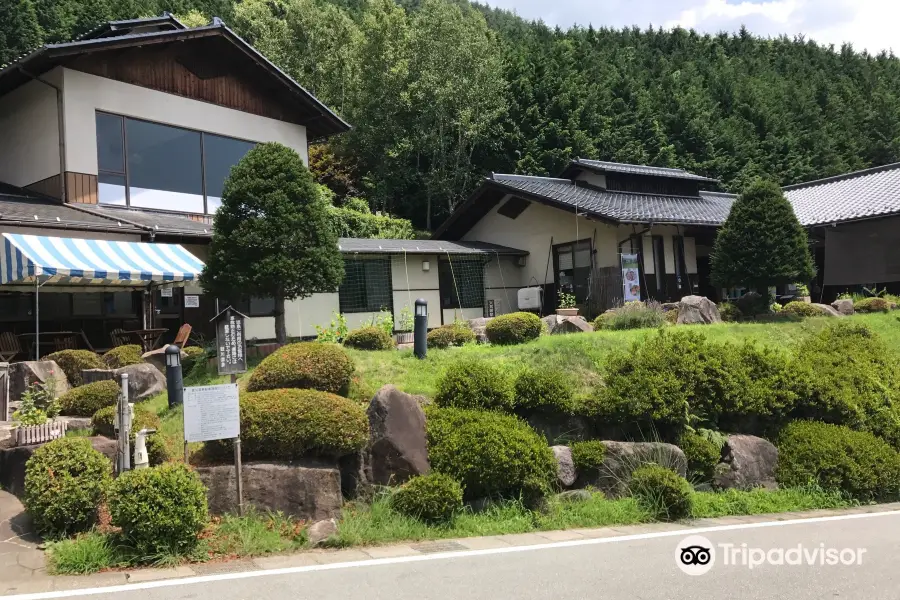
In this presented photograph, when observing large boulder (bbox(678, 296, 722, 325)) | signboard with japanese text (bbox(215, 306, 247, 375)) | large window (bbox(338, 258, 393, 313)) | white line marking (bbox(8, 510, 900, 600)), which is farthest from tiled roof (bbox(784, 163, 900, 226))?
signboard with japanese text (bbox(215, 306, 247, 375))

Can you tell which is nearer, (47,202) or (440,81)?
(47,202)

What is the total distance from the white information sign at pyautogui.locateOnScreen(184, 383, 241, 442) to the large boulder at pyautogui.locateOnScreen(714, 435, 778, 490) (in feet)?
19.8

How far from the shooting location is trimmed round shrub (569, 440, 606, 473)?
26.3ft

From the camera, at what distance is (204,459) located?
6.84 metres

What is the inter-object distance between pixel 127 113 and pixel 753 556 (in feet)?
53.5

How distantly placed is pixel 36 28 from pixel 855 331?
3643 cm

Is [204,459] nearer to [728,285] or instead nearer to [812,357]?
[812,357]

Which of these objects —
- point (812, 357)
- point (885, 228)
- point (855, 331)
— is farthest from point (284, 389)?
point (885, 228)

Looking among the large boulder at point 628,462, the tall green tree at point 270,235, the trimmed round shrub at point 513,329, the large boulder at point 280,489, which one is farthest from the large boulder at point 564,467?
the tall green tree at point 270,235

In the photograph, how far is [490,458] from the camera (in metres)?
7.22

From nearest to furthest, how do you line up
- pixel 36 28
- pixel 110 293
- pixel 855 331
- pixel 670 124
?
1. pixel 855 331
2. pixel 110 293
3. pixel 36 28
4. pixel 670 124

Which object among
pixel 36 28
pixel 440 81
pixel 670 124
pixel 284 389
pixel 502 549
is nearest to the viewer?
pixel 502 549

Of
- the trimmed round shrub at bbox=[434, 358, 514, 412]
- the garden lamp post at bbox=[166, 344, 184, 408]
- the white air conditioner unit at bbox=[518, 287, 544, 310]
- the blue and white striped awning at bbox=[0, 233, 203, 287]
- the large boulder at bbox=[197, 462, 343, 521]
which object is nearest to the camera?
the large boulder at bbox=[197, 462, 343, 521]

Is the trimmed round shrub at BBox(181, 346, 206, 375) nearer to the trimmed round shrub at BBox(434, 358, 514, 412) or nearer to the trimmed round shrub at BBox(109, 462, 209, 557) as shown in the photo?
the trimmed round shrub at BBox(434, 358, 514, 412)
